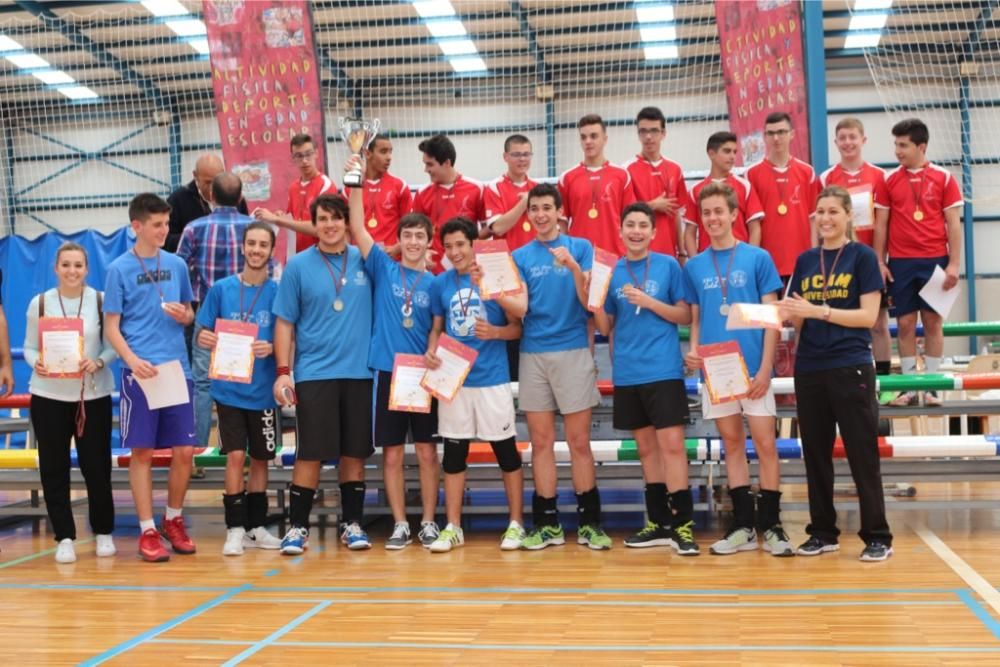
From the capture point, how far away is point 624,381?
4.95 m

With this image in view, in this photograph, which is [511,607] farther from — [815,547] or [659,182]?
[659,182]

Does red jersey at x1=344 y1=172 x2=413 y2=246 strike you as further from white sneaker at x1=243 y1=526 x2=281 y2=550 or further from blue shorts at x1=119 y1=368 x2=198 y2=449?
white sneaker at x1=243 y1=526 x2=281 y2=550

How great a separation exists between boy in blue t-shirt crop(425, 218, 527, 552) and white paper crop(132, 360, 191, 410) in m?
1.23

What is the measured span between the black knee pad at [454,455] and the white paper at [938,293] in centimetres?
289

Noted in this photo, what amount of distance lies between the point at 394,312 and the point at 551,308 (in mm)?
804

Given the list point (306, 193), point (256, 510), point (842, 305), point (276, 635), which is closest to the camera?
point (276, 635)

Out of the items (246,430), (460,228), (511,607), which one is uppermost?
(460,228)

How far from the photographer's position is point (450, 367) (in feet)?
16.5

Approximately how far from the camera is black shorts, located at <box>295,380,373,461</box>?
16.7 feet

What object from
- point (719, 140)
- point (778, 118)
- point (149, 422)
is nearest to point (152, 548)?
point (149, 422)

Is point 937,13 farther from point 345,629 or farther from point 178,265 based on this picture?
point 345,629

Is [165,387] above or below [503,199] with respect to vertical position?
below

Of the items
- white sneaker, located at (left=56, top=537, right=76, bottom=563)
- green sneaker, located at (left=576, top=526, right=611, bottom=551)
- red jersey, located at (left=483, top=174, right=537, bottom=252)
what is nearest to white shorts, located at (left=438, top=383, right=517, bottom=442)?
green sneaker, located at (left=576, top=526, right=611, bottom=551)

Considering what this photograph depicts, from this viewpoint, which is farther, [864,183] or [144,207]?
[864,183]
